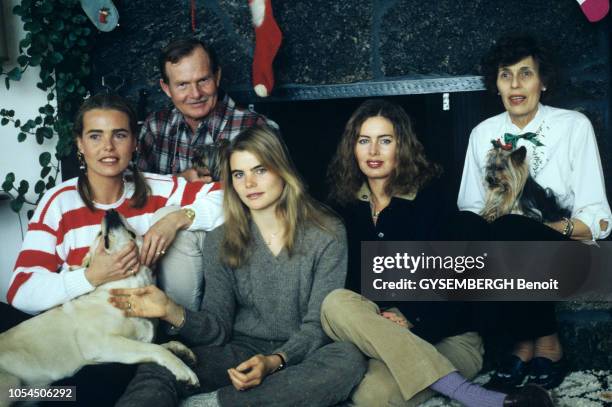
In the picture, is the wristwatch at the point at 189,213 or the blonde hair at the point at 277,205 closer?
the blonde hair at the point at 277,205

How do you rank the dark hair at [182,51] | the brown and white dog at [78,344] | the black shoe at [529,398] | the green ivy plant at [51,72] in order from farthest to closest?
1. the green ivy plant at [51,72]
2. the dark hair at [182,51]
3. the brown and white dog at [78,344]
4. the black shoe at [529,398]

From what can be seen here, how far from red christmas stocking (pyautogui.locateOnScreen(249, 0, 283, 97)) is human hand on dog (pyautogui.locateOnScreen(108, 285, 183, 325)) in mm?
705

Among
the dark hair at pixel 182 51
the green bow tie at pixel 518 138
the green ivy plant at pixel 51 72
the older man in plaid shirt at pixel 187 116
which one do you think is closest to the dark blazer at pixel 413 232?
the green bow tie at pixel 518 138

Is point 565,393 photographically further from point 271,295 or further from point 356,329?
point 271,295

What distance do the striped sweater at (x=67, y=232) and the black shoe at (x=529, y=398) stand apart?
2.64 ft

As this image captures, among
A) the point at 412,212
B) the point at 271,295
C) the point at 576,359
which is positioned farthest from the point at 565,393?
the point at 271,295

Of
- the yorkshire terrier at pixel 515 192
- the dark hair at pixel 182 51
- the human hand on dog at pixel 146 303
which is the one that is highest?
the dark hair at pixel 182 51

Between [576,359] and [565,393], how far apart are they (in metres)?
0.22

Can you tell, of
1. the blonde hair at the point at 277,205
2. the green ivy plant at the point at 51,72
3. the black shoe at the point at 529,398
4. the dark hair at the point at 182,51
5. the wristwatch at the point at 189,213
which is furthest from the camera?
the green ivy plant at the point at 51,72

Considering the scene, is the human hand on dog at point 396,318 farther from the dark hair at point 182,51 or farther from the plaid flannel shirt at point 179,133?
the dark hair at point 182,51

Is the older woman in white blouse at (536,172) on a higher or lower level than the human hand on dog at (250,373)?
higher

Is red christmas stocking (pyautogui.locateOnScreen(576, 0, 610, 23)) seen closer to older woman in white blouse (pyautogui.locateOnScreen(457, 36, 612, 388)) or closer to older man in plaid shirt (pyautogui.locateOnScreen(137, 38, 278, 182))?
older woman in white blouse (pyautogui.locateOnScreen(457, 36, 612, 388))

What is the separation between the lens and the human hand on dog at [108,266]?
5.47 ft

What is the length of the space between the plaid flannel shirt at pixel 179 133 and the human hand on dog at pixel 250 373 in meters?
0.74
